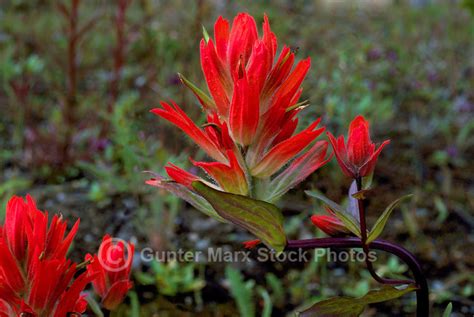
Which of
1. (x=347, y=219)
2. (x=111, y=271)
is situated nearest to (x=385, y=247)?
(x=347, y=219)

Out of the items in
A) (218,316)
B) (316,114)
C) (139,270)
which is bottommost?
(218,316)

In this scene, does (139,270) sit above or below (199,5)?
below

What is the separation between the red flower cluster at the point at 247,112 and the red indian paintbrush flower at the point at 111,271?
12cm

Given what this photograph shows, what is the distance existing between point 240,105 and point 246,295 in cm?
77

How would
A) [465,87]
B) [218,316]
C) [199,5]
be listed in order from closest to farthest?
[218,316]
[199,5]
[465,87]

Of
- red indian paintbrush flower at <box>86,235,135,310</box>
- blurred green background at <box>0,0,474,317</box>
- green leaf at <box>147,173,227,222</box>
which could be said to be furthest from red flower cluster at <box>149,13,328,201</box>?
blurred green background at <box>0,0,474,317</box>

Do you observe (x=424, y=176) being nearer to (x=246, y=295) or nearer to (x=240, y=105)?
(x=246, y=295)

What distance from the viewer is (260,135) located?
2.16ft

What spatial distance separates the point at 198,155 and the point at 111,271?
1.14m

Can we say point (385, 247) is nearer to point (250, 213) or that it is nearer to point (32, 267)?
point (250, 213)

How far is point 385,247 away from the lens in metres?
0.65

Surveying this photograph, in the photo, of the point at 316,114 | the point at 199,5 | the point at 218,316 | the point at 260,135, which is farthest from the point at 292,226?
the point at 260,135

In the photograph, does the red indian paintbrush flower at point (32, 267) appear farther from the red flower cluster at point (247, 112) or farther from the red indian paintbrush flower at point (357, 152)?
the red indian paintbrush flower at point (357, 152)

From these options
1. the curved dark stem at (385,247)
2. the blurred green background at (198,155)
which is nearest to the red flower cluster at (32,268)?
the curved dark stem at (385,247)
